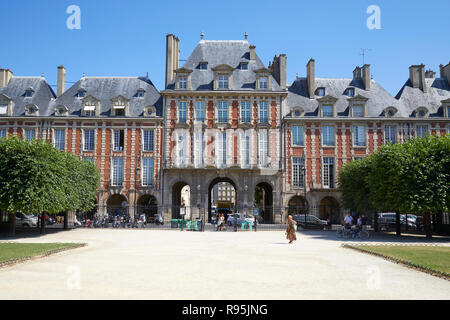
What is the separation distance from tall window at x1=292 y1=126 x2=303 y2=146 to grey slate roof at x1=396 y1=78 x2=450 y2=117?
11.6 metres

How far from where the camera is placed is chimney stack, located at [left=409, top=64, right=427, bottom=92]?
43.9 metres

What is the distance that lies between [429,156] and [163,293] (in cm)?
2108

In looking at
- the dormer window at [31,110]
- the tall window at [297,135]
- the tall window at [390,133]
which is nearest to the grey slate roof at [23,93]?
the dormer window at [31,110]

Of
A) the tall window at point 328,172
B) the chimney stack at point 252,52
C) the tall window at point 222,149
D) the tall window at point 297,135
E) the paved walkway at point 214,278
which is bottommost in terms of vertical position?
the paved walkway at point 214,278

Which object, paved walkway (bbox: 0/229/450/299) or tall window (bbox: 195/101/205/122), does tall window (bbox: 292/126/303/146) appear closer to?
tall window (bbox: 195/101/205/122)

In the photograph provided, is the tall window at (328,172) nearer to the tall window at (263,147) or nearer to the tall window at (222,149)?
the tall window at (263,147)

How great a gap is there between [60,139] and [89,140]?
9.56 feet

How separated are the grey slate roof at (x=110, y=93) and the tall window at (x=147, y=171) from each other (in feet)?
16.2

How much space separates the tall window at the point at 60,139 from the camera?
Answer: 133ft

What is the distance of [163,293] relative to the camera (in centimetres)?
788

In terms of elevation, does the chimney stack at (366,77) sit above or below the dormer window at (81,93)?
above

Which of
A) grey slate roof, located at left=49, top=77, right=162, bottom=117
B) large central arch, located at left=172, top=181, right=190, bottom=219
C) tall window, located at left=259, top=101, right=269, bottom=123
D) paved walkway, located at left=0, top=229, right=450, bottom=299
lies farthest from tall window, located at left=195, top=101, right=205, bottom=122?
paved walkway, located at left=0, top=229, right=450, bottom=299
